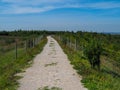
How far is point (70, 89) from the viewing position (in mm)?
9469

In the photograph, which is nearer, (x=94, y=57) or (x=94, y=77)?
(x=94, y=77)

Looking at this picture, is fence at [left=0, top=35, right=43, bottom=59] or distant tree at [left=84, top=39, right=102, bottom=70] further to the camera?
fence at [left=0, top=35, right=43, bottom=59]

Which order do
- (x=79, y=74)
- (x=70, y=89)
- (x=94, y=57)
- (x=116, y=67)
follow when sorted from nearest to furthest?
1. (x=70, y=89)
2. (x=79, y=74)
3. (x=94, y=57)
4. (x=116, y=67)

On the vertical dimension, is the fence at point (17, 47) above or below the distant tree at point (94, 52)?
below

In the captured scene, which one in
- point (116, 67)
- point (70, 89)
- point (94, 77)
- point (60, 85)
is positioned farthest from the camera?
point (116, 67)

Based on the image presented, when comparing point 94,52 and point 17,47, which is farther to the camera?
point 17,47

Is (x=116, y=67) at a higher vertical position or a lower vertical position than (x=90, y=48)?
lower

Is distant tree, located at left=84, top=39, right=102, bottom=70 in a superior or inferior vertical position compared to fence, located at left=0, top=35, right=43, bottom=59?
superior

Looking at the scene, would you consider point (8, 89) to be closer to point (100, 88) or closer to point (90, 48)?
point (100, 88)

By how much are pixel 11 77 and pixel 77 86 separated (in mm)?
3306

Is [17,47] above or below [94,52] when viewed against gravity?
below

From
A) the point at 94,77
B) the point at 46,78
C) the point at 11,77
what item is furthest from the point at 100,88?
the point at 11,77

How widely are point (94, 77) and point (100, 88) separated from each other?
2145 mm

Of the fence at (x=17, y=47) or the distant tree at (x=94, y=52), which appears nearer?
the distant tree at (x=94, y=52)
